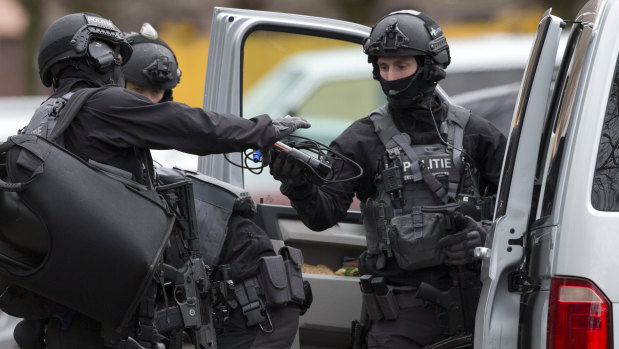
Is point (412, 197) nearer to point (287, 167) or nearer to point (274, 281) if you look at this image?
point (287, 167)

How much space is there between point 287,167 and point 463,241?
748 millimetres

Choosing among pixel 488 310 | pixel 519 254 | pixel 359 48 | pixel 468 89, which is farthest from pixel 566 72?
pixel 468 89

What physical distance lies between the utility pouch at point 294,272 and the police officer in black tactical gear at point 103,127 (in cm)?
66

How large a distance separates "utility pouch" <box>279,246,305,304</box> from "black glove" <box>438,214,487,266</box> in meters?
0.68

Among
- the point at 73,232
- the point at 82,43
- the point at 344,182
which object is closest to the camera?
the point at 73,232

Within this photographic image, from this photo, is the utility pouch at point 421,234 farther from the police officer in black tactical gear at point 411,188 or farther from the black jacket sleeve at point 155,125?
the black jacket sleeve at point 155,125

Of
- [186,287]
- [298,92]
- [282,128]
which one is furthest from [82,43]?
[298,92]

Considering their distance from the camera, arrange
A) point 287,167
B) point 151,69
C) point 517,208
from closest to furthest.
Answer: point 517,208, point 287,167, point 151,69

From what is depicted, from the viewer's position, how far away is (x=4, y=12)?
13828 millimetres

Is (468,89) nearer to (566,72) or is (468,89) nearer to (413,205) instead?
(413,205)

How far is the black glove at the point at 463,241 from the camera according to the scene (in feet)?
12.2

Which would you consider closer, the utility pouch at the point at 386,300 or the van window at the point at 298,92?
the utility pouch at the point at 386,300

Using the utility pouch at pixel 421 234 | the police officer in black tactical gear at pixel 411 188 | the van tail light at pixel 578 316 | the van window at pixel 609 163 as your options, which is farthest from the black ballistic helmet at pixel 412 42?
the van tail light at pixel 578 316

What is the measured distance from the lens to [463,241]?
12.3 ft
